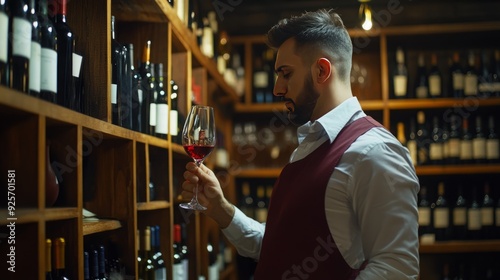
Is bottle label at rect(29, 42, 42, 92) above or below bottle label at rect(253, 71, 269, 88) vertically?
below

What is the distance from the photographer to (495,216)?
3.80m

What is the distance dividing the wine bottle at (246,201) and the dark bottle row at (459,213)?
1110mm

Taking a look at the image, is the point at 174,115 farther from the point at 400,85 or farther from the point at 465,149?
the point at 465,149

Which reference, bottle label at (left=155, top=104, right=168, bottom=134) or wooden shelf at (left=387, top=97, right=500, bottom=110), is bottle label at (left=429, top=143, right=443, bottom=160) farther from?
bottle label at (left=155, top=104, right=168, bottom=134)

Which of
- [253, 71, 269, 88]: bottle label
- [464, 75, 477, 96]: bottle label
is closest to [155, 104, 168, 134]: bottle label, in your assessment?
[253, 71, 269, 88]: bottle label

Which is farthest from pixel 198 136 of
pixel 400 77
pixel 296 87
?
pixel 400 77

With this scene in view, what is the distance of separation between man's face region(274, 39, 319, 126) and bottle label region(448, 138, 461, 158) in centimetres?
249

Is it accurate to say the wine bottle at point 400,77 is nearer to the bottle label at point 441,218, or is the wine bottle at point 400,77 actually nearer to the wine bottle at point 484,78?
the wine bottle at point 484,78

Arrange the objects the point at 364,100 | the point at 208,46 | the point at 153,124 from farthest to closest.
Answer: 1. the point at 364,100
2. the point at 208,46
3. the point at 153,124

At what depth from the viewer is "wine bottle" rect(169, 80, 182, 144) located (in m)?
2.28

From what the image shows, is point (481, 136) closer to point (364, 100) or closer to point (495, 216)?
point (495, 216)

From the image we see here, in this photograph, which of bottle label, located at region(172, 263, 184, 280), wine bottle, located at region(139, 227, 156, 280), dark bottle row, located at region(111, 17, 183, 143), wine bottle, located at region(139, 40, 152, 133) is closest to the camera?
dark bottle row, located at region(111, 17, 183, 143)

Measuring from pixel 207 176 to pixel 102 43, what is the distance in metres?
0.46

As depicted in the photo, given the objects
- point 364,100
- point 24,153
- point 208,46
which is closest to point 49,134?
point 24,153
